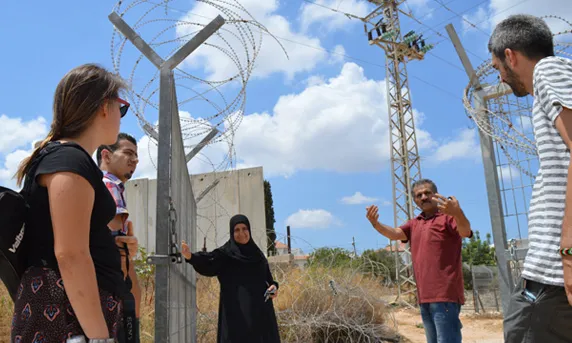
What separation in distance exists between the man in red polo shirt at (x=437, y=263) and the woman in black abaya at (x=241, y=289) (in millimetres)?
1274

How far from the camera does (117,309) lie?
5.29 ft

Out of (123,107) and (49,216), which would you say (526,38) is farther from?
(49,216)

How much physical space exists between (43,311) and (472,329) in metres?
9.16

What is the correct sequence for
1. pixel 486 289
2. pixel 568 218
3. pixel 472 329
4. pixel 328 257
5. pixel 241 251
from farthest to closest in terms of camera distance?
pixel 486 289 → pixel 472 329 → pixel 328 257 → pixel 241 251 → pixel 568 218

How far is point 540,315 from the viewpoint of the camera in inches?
67.8

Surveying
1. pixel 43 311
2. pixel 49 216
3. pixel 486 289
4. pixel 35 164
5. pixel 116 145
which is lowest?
pixel 486 289

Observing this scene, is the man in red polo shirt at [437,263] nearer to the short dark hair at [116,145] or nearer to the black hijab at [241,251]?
the black hijab at [241,251]

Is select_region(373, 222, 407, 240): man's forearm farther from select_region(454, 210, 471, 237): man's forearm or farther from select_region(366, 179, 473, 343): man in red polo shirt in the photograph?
select_region(454, 210, 471, 237): man's forearm

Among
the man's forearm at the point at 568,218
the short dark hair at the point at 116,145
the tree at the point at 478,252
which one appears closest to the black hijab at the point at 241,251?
the short dark hair at the point at 116,145

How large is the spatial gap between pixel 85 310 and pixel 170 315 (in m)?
1.11

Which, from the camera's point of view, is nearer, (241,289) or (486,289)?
(241,289)

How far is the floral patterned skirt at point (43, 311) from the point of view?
4.52 ft

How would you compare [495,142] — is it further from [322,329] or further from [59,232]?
[59,232]

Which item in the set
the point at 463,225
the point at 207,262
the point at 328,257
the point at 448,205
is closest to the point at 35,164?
the point at 448,205
